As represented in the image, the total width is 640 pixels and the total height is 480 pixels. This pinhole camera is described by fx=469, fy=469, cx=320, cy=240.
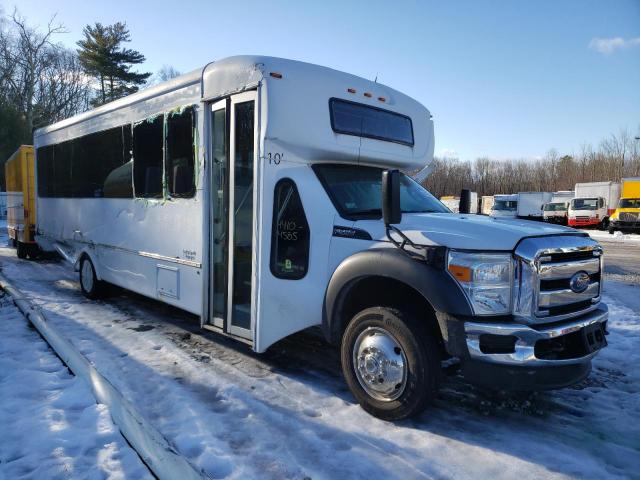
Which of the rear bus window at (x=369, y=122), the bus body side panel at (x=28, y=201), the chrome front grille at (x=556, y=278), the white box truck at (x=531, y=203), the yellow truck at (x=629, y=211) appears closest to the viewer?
the chrome front grille at (x=556, y=278)

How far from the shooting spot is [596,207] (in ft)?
109

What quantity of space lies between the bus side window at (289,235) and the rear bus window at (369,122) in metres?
0.80

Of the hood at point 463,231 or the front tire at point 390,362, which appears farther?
the front tire at point 390,362

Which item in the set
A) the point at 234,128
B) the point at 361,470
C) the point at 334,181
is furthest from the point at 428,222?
the point at 234,128

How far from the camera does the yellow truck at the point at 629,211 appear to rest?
27609 mm

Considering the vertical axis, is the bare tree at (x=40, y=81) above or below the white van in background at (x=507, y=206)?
above

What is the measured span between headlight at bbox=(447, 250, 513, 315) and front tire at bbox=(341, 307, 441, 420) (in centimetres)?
48

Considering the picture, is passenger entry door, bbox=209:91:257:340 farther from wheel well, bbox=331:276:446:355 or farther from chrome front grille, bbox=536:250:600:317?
chrome front grille, bbox=536:250:600:317

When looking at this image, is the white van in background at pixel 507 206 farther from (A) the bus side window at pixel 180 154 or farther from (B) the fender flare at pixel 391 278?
(B) the fender flare at pixel 391 278

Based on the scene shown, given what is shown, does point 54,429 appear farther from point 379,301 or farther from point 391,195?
point 391,195

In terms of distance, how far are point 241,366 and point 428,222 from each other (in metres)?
2.44

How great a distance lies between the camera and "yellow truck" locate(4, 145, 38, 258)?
12.2 meters

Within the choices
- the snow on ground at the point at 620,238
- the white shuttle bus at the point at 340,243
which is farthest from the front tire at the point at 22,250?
the snow on ground at the point at 620,238

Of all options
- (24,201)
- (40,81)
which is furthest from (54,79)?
(24,201)
